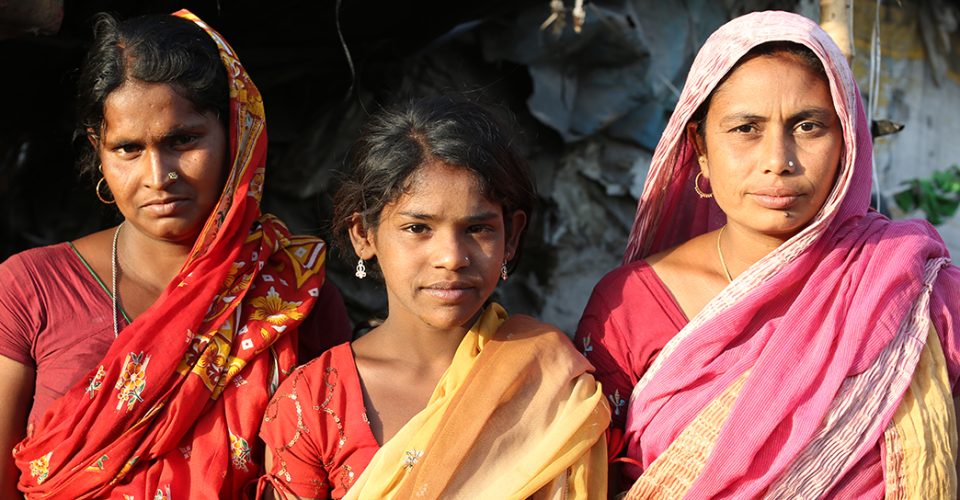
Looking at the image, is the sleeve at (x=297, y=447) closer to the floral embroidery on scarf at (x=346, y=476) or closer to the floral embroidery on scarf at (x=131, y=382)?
the floral embroidery on scarf at (x=346, y=476)

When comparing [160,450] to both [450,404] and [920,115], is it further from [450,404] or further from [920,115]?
[920,115]

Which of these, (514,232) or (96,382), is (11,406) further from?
(514,232)

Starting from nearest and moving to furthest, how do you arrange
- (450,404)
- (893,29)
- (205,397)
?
(450,404)
(205,397)
(893,29)

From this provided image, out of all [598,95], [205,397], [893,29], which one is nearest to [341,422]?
[205,397]

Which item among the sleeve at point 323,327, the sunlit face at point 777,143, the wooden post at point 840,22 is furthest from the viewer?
the wooden post at point 840,22

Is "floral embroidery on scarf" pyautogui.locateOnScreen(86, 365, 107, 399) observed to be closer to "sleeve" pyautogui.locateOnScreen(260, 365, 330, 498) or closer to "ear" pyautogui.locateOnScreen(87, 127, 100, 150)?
"sleeve" pyautogui.locateOnScreen(260, 365, 330, 498)

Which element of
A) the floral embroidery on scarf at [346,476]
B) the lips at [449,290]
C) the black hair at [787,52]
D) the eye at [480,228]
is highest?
the black hair at [787,52]

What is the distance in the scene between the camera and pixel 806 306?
2318mm

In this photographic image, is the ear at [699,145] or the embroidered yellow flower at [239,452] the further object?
the ear at [699,145]

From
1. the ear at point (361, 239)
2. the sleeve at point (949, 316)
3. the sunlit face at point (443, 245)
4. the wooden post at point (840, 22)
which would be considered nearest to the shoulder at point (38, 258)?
the ear at point (361, 239)

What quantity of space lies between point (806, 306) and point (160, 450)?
155 centimetres

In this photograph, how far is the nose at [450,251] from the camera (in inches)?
87.7

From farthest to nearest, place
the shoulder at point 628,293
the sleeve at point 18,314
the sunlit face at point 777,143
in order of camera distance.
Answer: the shoulder at point 628,293 → the sleeve at point 18,314 → the sunlit face at point 777,143

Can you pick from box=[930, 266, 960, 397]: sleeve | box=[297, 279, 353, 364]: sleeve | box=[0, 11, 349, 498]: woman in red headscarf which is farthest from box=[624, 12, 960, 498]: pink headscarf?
box=[0, 11, 349, 498]: woman in red headscarf
